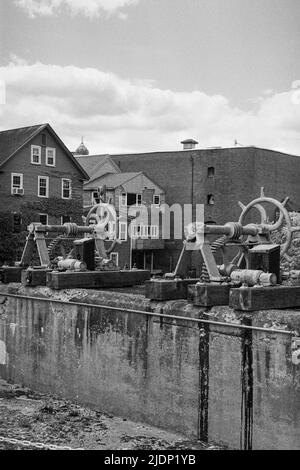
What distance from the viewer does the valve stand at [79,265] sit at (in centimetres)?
2031

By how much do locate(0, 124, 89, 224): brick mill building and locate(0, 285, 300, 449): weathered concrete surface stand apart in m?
22.7

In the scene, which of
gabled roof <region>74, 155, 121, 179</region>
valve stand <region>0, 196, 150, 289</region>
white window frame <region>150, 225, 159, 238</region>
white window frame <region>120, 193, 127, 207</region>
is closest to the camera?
valve stand <region>0, 196, 150, 289</region>

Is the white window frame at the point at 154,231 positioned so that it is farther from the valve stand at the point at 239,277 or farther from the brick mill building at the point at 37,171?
the valve stand at the point at 239,277

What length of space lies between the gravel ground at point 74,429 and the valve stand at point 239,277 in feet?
10.8

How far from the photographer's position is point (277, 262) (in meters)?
15.4

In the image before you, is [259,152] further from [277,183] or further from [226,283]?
[226,283]

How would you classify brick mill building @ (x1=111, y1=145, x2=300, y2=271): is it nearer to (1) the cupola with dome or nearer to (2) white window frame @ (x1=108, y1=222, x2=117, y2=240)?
(1) the cupola with dome

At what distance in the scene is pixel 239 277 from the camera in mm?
15156

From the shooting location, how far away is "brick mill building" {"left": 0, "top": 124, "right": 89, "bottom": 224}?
43.2 meters

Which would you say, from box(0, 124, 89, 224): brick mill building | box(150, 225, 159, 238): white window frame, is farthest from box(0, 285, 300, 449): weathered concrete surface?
box(150, 225, 159, 238): white window frame

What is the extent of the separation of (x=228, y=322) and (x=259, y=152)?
40.6 m

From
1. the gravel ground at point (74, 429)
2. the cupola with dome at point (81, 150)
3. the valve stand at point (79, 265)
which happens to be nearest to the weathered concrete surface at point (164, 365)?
the gravel ground at point (74, 429)

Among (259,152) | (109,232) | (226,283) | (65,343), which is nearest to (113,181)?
(259,152)

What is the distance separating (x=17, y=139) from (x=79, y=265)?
2644 centimetres
